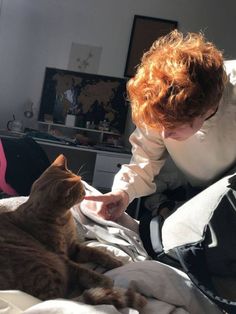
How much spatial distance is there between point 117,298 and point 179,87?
459 millimetres

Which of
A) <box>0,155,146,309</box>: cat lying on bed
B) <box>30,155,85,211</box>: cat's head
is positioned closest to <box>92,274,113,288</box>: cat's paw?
<box>0,155,146,309</box>: cat lying on bed

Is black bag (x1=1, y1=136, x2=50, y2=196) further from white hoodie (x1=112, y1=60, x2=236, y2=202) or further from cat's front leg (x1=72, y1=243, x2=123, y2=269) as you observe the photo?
cat's front leg (x1=72, y1=243, x2=123, y2=269)

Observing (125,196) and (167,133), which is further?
(125,196)

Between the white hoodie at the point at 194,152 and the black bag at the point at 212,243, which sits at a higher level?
the white hoodie at the point at 194,152

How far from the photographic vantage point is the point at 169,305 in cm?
73

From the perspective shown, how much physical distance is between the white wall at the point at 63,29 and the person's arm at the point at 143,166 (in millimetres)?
1961

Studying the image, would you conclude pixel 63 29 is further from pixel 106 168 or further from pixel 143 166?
pixel 143 166

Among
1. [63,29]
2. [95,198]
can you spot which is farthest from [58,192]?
[63,29]

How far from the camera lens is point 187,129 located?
0.96m

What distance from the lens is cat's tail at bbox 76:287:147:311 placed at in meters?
0.70

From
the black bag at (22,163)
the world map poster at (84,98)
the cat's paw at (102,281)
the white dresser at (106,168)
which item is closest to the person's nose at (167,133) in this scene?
the cat's paw at (102,281)

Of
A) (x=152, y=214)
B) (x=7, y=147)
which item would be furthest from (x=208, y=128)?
(x=7, y=147)

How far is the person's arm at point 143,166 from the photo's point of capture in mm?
1195

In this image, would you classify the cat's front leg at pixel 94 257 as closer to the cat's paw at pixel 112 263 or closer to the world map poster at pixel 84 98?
the cat's paw at pixel 112 263
